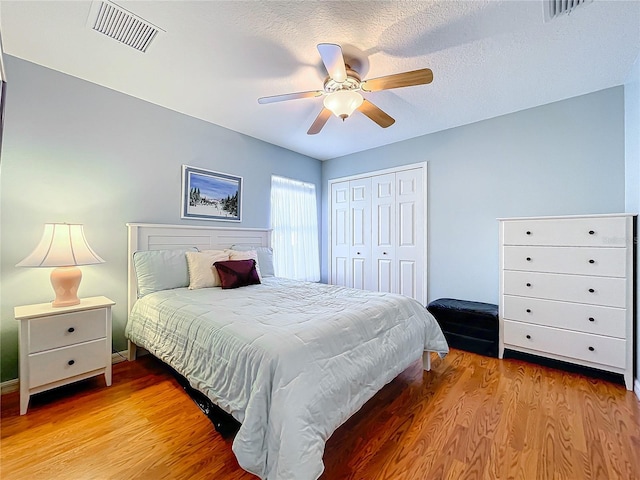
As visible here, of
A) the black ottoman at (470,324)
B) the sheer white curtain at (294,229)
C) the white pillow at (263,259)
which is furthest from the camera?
the sheer white curtain at (294,229)

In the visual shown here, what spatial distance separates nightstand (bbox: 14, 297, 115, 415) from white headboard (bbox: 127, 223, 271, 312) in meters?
0.53

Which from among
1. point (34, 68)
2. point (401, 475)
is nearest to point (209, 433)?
point (401, 475)

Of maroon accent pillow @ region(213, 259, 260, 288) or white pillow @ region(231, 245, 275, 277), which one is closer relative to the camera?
maroon accent pillow @ region(213, 259, 260, 288)

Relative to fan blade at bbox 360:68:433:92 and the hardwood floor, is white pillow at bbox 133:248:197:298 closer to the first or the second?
the hardwood floor

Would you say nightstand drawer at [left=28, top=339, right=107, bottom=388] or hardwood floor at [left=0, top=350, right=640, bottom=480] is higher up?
nightstand drawer at [left=28, top=339, right=107, bottom=388]

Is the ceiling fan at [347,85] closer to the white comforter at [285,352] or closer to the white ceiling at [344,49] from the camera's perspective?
the white ceiling at [344,49]

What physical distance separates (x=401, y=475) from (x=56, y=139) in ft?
10.9

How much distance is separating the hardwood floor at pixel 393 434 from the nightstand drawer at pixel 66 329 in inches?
16.2

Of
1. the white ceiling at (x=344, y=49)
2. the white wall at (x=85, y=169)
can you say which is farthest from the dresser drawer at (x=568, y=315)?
the white wall at (x=85, y=169)

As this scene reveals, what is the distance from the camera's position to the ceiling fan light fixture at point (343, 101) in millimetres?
1986

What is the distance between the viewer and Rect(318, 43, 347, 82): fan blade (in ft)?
5.13

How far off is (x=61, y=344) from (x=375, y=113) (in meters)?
2.87

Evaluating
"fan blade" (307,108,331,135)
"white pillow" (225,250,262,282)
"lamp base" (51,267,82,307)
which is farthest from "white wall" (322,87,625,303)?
"lamp base" (51,267,82,307)

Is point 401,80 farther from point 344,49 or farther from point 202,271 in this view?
point 202,271
